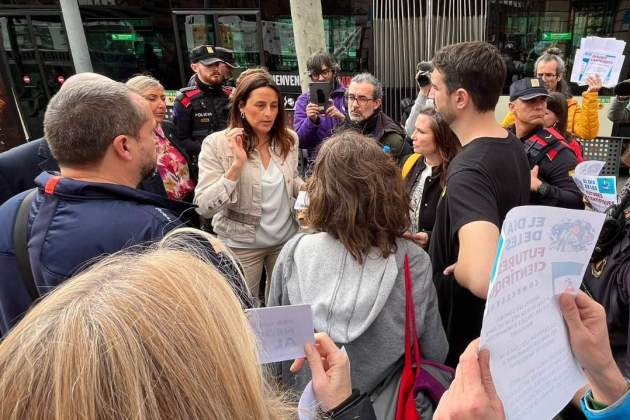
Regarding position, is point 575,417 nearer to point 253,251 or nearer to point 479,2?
point 253,251

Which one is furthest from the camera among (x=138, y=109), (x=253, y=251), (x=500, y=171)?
(x=253, y=251)

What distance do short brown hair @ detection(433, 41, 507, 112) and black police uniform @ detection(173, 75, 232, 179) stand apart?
8.64ft

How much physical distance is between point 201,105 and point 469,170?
310 cm

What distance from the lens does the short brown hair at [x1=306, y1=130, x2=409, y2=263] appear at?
4.98 ft

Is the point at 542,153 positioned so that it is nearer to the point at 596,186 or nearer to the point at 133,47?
the point at 596,186

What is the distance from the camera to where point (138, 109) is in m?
1.55

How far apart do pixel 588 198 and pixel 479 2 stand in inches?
190

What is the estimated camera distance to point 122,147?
1.50 meters

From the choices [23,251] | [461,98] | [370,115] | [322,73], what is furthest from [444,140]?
[322,73]

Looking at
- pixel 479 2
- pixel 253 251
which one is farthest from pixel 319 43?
pixel 253 251

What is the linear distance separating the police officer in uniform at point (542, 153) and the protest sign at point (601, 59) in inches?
56.0

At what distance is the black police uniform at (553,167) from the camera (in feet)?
8.93

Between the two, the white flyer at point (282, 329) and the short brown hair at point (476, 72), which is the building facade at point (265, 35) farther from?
the white flyer at point (282, 329)

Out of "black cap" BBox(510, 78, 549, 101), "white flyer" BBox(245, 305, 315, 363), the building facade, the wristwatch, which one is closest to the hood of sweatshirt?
"white flyer" BBox(245, 305, 315, 363)
